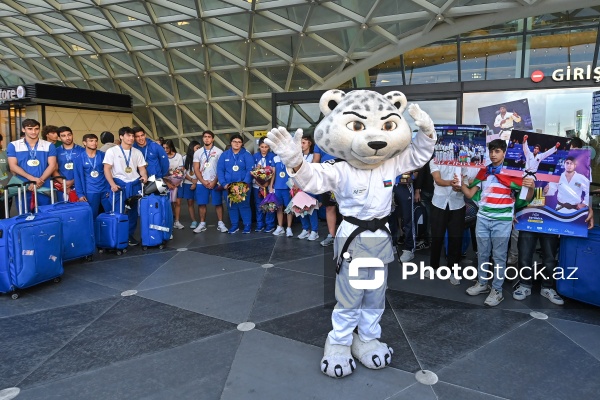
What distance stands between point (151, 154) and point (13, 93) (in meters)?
14.5

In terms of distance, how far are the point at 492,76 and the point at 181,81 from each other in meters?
13.3

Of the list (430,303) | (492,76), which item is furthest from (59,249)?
(492,76)

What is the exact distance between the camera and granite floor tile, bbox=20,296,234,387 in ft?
10.2

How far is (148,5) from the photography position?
47.1ft

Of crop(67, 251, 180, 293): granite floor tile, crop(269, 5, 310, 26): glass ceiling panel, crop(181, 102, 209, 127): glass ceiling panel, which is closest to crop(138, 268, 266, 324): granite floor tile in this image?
crop(67, 251, 180, 293): granite floor tile

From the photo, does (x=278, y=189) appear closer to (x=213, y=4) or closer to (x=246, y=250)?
(x=246, y=250)

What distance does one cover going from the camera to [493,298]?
4277 mm

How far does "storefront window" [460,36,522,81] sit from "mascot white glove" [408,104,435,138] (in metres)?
11.1

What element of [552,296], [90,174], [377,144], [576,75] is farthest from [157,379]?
[576,75]

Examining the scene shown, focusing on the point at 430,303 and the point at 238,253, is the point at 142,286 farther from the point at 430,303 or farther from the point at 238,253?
the point at 430,303

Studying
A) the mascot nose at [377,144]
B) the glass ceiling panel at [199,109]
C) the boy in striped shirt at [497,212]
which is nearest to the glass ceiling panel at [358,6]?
the glass ceiling panel at [199,109]

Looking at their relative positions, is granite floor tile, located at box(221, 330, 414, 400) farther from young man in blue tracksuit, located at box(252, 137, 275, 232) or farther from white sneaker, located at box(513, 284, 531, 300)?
young man in blue tracksuit, located at box(252, 137, 275, 232)

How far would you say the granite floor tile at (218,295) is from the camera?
13.5 feet

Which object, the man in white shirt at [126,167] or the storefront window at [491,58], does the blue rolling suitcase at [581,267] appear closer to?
the man in white shirt at [126,167]
